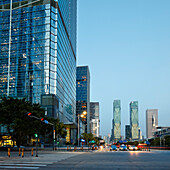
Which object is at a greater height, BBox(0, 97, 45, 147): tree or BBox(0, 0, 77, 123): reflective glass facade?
BBox(0, 0, 77, 123): reflective glass facade

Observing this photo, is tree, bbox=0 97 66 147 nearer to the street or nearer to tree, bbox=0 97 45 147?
tree, bbox=0 97 45 147

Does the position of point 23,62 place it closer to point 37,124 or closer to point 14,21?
point 14,21

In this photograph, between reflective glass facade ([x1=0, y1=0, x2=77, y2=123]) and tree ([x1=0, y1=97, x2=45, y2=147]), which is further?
reflective glass facade ([x1=0, y1=0, x2=77, y2=123])

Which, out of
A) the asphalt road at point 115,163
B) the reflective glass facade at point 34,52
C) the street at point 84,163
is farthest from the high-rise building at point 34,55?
the asphalt road at point 115,163

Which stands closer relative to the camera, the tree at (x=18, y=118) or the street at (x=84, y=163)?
the street at (x=84, y=163)

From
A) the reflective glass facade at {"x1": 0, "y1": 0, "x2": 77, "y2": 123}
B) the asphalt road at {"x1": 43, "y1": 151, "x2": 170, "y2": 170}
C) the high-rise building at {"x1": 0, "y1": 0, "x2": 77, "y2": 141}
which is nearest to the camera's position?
the asphalt road at {"x1": 43, "y1": 151, "x2": 170, "y2": 170}

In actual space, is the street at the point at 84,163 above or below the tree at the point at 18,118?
below

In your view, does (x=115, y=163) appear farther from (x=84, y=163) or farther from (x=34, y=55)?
(x=34, y=55)

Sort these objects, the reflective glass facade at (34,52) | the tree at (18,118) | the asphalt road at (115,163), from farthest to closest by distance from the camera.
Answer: the reflective glass facade at (34,52)
the tree at (18,118)
the asphalt road at (115,163)

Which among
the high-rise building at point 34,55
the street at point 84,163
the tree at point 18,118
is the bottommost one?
the street at point 84,163

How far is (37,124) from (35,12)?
225ft

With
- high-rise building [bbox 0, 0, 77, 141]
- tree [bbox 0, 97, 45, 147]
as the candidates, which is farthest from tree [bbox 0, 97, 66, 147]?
high-rise building [bbox 0, 0, 77, 141]

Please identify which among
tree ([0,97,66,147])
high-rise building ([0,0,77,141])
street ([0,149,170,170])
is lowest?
street ([0,149,170,170])

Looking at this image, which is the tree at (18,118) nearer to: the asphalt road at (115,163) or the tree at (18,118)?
the tree at (18,118)
